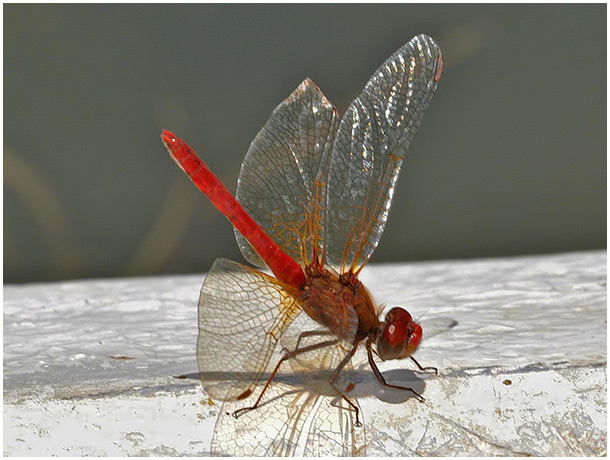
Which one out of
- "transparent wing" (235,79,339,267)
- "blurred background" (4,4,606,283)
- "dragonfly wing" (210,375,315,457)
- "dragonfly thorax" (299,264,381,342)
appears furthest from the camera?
"blurred background" (4,4,606,283)

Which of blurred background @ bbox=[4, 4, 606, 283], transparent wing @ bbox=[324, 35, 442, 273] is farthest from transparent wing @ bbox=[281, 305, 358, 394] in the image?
blurred background @ bbox=[4, 4, 606, 283]

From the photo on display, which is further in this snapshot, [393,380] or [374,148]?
[374,148]

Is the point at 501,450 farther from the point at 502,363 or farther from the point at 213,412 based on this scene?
the point at 213,412

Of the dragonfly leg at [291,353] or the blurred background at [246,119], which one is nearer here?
the dragonfly leg at [291,353]

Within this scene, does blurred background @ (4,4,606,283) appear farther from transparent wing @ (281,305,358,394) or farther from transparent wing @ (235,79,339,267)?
transparent wing @ (281,305,358,394)

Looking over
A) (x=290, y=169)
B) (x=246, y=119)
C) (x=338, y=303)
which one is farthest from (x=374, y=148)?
(x=246, y=119)

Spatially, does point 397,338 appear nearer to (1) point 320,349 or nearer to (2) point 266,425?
(1) point 320,349

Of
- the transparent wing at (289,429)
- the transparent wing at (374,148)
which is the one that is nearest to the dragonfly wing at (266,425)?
the transparent wing at (289,429)

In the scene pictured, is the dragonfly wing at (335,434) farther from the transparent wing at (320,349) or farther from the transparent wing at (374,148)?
the transparent wing at (374,148)
